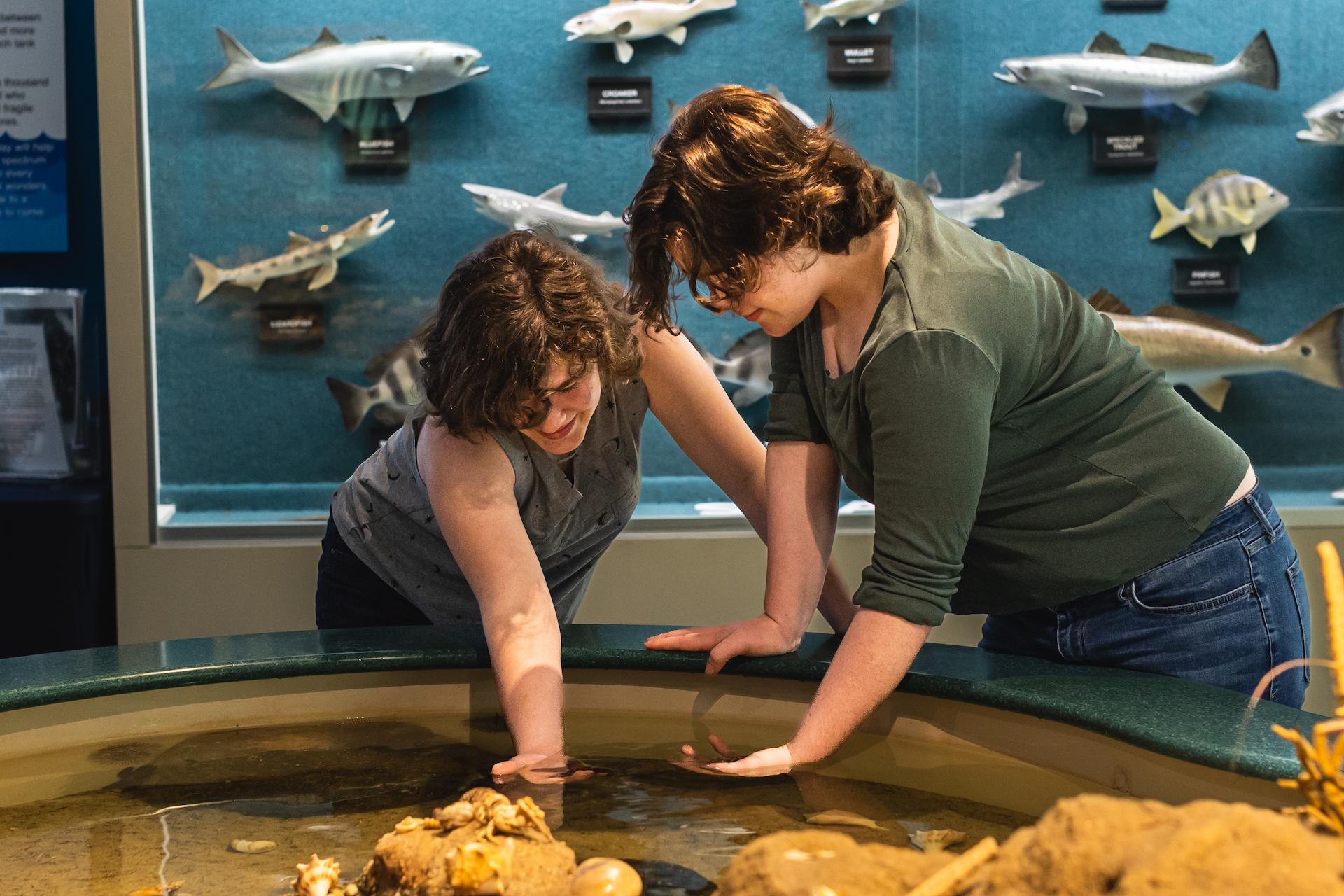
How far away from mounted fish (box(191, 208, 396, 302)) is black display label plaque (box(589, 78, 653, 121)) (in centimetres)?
73

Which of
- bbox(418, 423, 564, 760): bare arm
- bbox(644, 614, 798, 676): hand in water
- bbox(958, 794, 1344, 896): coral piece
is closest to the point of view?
bbox(958, 794, 1344, 896): coral piece

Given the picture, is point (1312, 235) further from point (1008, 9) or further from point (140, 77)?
point (140, 77)

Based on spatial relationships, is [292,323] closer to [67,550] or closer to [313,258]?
[313,258]

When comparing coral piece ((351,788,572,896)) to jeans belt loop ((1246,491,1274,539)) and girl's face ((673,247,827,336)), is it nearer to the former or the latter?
girl's face ((673,247,827,336))

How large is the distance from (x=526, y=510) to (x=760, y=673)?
0.42 metres

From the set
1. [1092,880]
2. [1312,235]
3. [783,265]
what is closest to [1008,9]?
[1312,235]

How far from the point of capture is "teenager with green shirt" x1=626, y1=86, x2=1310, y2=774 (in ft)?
4.19

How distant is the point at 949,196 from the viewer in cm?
373

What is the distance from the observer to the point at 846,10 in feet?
11.9

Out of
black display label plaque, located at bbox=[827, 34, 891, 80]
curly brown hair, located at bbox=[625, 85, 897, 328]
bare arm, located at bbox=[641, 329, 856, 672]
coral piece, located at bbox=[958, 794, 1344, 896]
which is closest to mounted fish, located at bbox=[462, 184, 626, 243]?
black display label plaque, located at bbox=[827, 34, 891, 80]

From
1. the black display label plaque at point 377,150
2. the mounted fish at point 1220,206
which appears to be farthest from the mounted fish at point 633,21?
the mounted fish at point 1220,206

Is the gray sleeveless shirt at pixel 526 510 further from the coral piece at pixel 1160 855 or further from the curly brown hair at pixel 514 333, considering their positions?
the coral piece at pixel 1160 855

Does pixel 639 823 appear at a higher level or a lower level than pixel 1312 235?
lower

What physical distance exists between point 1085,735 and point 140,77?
3.13 meters
